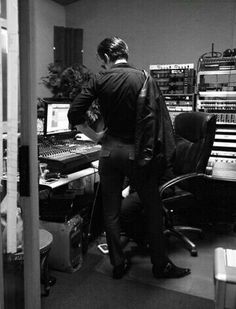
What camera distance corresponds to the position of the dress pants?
2.03 metres

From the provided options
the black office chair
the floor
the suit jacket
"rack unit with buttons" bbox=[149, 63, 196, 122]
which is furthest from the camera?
"rack unit with buttons" bbox=[149, 63, 196, 122]

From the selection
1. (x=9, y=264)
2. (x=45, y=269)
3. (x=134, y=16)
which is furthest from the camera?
(x=134, y=16)

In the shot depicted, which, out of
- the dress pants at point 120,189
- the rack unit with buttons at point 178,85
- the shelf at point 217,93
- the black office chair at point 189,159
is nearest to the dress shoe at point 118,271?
the dress pants at point 120,189

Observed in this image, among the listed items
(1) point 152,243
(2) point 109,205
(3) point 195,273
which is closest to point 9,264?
(2) point 109,205

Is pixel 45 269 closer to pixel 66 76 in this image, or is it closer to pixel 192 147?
pixel 192 147

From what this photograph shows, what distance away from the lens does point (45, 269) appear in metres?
2.02

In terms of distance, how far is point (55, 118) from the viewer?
107 inches

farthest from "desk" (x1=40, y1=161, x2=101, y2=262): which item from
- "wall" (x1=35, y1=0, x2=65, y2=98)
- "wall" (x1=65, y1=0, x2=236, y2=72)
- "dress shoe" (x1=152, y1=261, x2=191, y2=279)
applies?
"wall" (x1=65, y1=0, x2=236, y2=72)

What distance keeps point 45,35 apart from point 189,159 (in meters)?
3.08

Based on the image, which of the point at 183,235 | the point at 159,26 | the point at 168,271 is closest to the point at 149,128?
the point at 168,271

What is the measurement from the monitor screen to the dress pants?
2.35 feet

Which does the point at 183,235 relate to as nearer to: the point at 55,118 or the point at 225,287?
the point at 55,118

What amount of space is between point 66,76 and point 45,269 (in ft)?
9.52

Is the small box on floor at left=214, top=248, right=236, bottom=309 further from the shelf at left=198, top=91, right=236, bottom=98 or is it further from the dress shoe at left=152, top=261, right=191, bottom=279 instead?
the shelf at left=198, top=91, right=236, bottom=98
